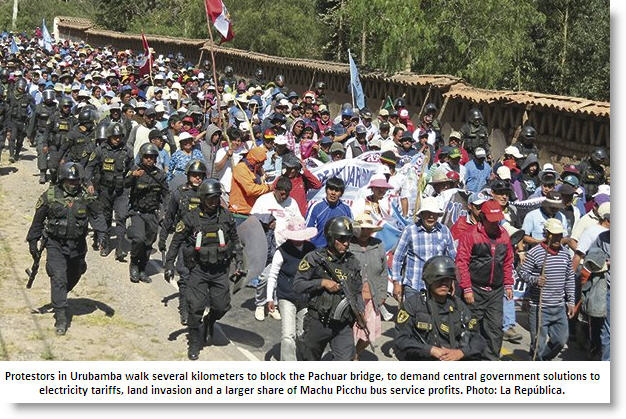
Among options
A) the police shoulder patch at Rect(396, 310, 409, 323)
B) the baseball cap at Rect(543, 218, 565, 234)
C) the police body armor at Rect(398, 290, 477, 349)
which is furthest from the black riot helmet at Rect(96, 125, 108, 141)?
the police body armor at Rect(398, 290, 477, 349)

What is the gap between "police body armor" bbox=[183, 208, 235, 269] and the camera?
9719 millimetres

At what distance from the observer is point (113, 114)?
1555 cm

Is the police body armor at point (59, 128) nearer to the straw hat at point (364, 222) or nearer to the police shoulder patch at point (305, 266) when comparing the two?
the straw hat at point (364, 222)

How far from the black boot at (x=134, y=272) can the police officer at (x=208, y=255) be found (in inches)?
123

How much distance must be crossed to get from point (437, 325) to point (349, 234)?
1.40 m

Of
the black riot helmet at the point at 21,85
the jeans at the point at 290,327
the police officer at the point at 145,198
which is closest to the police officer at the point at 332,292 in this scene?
the jeans at the point at 290,327

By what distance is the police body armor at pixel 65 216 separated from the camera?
10.4m

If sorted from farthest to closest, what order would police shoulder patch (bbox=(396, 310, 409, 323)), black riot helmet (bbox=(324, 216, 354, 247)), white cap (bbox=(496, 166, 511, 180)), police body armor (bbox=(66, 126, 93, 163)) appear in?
police body armor (bbox=(66, 126, 93, 163)) → white cap (bbox=(496, 166, 511, 180)) → black riot helmet (bbox=(324, 216, 354, 247)) → police shoulder patch (bbox=(396, 310, 409, 323))

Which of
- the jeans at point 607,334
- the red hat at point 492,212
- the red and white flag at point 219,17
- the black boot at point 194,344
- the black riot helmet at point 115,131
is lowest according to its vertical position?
the black boot at point 194,344

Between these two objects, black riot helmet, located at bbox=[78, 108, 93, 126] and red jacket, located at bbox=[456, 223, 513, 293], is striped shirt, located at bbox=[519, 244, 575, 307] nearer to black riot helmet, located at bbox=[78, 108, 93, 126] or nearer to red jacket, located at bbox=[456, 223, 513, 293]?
red jacket, located at bbox=[456, 223, 513, 293]

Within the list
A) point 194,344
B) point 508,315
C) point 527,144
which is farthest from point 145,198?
point 527,144

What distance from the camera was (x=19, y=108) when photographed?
21.3m

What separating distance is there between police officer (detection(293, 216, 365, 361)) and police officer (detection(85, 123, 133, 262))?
6063 millimetres
